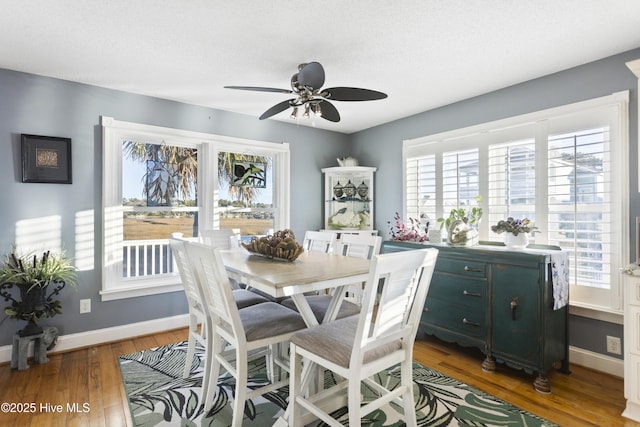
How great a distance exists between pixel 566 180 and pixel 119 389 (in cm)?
373

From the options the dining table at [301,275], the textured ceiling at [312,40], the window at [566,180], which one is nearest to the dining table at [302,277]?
the dining table at [301,275]

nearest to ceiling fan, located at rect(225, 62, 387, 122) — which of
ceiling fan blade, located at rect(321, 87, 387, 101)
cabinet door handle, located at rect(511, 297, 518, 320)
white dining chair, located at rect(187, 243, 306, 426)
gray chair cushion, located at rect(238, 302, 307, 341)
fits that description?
ceiling fan blade, located at rect(321, 87, 387, 101)

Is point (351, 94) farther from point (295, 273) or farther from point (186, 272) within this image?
point (186, 272)

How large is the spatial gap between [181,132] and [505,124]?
3.20m

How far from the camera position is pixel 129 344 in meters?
3.15

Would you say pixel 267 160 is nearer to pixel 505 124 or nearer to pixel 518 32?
pixel 505 124

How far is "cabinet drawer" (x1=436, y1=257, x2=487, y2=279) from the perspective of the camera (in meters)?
2.70

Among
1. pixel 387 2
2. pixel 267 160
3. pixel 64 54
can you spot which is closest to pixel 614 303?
pixel 387 2

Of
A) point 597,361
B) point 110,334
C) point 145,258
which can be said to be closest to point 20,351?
point 110,334

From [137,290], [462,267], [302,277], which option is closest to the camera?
[302,277]

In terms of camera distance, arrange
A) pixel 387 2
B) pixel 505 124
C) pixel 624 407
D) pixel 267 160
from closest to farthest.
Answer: pixel 387 2 < pixel 624 407 < pixel 505 124 < pixel 267 160

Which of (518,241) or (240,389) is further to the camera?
(518,241)

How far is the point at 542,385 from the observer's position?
2340 mm

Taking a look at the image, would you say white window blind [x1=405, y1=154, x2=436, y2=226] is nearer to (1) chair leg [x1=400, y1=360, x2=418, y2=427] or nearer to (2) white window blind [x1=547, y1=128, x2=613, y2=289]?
(2) white window blind [x1=547, y1=128, x2=613, y2=289]
